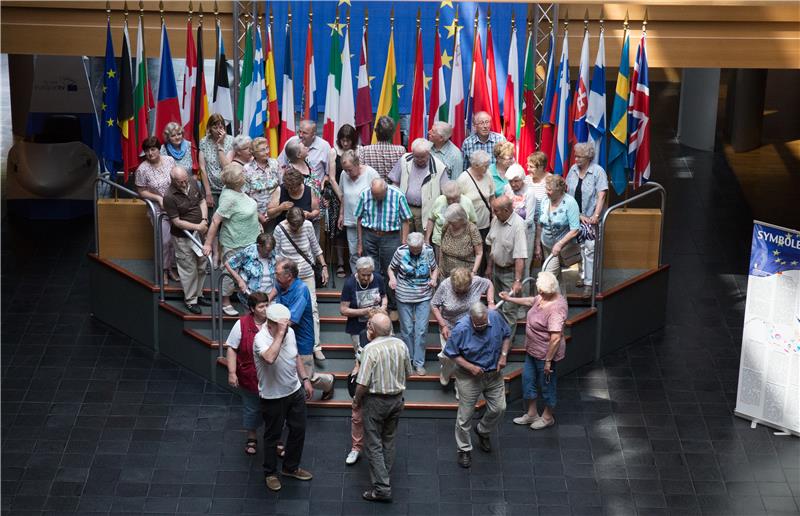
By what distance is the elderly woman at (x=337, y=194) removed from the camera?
13.5 meters

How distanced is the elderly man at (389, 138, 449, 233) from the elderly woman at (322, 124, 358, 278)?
0.55 m

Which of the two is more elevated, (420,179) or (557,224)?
(420,179)

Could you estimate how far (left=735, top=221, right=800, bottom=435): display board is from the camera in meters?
12.3

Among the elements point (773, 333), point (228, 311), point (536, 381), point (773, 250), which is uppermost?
point (773, 250)

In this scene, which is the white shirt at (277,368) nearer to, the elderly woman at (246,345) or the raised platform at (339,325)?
the elderly woman at (246,345)

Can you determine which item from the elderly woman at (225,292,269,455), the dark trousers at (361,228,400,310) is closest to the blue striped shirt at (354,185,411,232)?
the dark trousers at (361,228,400,310)

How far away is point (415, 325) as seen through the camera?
12.6 meters

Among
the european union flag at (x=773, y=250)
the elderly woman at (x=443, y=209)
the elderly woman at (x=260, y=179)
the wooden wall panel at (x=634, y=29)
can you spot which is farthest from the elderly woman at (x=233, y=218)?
the european union flag at (x=773, y=250)

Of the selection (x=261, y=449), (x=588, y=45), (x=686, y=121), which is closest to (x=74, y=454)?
(x=261, y=449)

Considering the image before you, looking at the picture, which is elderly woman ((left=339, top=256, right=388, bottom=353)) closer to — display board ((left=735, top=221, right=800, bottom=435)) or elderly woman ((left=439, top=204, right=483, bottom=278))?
elderly woman ((left=439, top=204, right=483, bottom=278))

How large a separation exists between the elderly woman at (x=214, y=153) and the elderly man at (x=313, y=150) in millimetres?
597

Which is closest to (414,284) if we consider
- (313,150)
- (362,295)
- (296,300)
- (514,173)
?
(362,295)

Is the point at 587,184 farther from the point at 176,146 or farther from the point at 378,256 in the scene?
the point at 176,146

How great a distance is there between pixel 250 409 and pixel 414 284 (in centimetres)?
194
